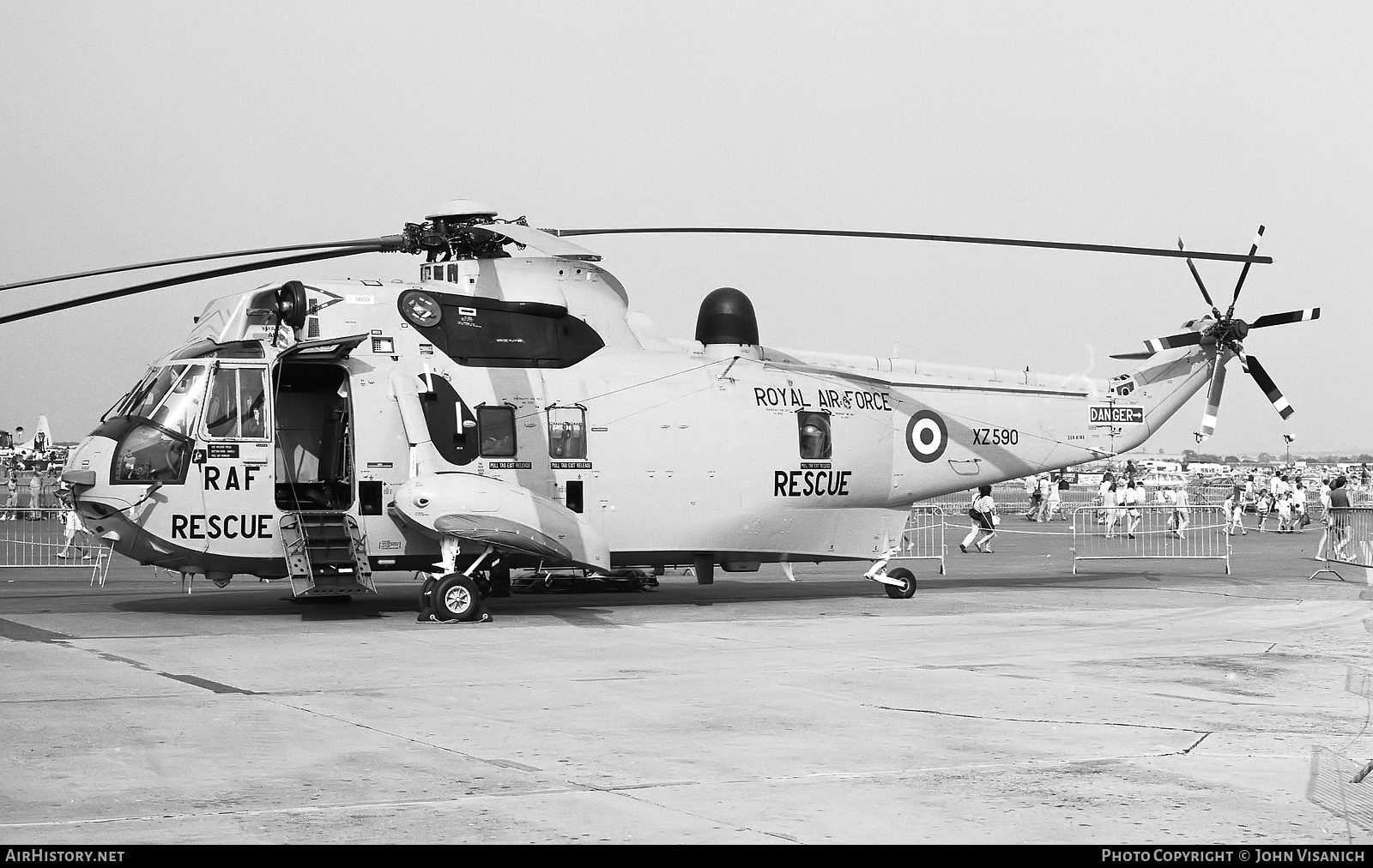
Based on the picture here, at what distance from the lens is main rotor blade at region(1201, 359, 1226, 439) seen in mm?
20984

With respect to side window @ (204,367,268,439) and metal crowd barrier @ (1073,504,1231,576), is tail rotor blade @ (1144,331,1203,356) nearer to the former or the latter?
metal crowd barrier @ (1073,504,1231,576)

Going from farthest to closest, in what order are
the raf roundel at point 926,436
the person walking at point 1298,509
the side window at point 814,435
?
the person walking at point 1298,509, the raf roundel at point 926,436, the side window at point 814,435

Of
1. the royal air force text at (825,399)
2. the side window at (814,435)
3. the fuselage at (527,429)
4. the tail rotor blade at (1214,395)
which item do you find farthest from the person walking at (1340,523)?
the side window at (814,435)

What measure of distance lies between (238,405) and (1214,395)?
15158 millimetres

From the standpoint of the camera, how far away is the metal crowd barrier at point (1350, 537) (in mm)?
23891

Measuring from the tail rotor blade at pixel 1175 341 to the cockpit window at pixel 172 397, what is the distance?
14.3 meters

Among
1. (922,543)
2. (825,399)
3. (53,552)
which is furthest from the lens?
(922,543)

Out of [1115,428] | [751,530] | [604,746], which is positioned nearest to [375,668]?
[604,746]

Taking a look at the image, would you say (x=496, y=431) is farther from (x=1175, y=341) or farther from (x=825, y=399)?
(x=1175, y=341)

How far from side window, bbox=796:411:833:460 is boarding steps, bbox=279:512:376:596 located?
622cm

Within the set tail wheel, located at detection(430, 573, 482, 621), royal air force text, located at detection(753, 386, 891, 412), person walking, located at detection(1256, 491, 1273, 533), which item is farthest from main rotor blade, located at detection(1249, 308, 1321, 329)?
person walking, located at detection(1256, 491, 1273, 533)

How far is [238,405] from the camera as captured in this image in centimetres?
1580

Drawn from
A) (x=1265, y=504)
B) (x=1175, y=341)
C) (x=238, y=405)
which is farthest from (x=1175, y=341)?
(x=1265, y=504)

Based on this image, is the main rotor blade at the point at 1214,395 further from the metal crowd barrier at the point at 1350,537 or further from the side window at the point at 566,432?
the side window at the point at 566,432
